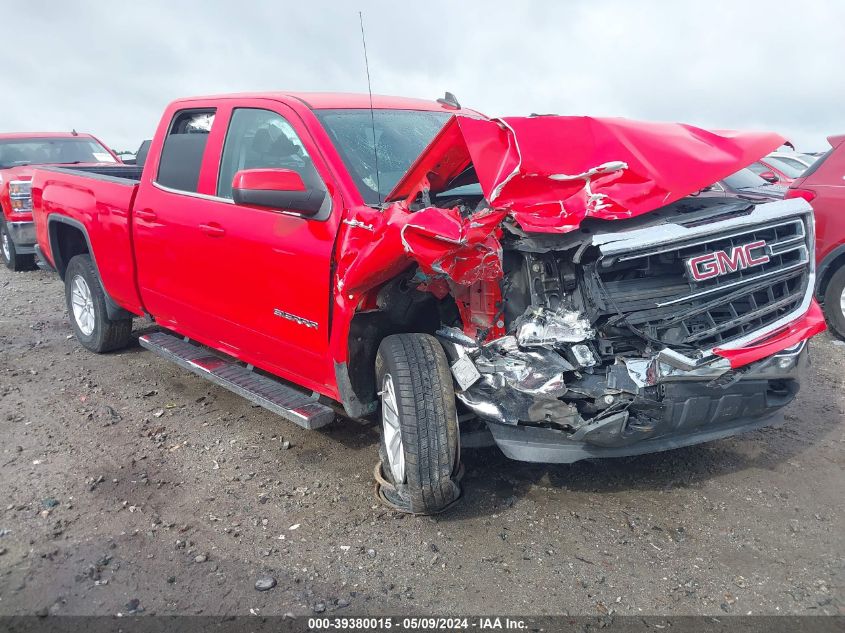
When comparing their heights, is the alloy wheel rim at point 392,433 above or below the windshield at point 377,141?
below

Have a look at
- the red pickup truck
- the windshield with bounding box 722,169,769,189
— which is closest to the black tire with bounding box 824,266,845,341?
the windshield with bounding box 722,169,769,189

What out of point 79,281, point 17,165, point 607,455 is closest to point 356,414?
point 607,455

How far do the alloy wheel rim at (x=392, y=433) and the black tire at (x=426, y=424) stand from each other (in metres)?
0.10

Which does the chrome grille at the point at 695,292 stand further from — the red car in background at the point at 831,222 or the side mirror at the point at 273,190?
the red car in background at the point at 831,222

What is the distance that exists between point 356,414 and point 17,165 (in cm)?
881

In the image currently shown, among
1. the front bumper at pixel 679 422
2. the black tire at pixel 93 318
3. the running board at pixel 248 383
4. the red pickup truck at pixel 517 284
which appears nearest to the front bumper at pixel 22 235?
the black tire at pixel 93 318

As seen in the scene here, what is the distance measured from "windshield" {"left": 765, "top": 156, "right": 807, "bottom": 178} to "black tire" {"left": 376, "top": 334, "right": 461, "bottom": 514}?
8.15 m

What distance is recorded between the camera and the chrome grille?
2891 millimetres

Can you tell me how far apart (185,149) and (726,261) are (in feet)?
11.0

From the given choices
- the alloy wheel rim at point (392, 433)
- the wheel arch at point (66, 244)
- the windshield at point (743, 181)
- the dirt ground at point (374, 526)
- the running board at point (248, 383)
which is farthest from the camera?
the wheel arch at point (66, 244)

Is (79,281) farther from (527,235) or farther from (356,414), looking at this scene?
(527,235)

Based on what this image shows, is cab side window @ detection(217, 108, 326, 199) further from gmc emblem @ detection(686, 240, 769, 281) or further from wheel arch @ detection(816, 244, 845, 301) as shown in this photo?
wheel arch @ detection(816, 244, 845, 301)

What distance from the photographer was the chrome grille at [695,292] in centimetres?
289

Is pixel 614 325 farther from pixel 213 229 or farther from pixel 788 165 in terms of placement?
pixel 788 165
